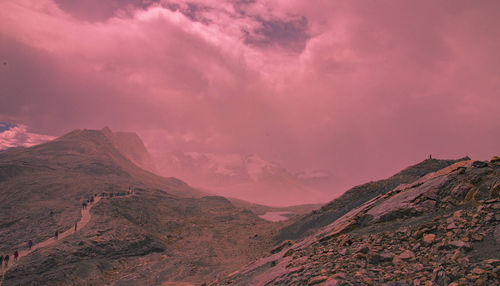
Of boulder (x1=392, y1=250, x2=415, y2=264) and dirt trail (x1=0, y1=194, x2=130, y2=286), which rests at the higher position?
boulder (x1=392, y1=250, x2=415, y2=264)

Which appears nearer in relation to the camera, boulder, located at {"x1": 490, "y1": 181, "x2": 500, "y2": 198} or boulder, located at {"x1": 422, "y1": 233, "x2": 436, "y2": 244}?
boulder, located at {"x1": 422, "y1": 233, "x2": 436, "y2": 244}

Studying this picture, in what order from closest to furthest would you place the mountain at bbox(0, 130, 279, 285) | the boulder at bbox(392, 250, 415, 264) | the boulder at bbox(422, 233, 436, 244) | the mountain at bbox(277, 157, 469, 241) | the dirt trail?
the boulder at bbox(392, 250, 415, 264) < the boulder at bbox(422, 233, 436, 244) < the dirt trail < the mountain at bbox(0, 130, 279, 285) < the mountain at bbox(277, 157, 469, 241)

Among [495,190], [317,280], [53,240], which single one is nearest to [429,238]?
[495,190]

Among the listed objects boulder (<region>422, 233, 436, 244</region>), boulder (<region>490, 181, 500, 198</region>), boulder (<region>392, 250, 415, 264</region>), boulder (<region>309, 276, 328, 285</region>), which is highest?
boulder (<region>490, 181, 500, 198</region>)

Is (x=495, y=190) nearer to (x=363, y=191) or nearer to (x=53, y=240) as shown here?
(x=363, y=191)

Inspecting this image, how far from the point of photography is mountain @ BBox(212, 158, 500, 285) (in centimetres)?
927

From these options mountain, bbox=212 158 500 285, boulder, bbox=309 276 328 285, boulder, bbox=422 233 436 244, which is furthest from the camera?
boulder, bbox=422 233 436 244

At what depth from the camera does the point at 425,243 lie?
11.4 m

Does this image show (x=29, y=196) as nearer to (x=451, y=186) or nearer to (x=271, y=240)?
(x=271, y=240)

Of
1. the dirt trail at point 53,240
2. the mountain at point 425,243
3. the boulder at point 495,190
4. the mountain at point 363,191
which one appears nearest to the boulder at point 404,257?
the mountain at point 425,243

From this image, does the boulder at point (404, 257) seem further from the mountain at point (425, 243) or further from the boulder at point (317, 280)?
the boulder at point (317, 280)

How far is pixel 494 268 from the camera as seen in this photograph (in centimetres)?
824

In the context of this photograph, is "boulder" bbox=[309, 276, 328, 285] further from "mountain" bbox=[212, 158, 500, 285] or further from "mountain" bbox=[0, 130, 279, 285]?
"mountain" bbox=[0, 130, 279, 285]

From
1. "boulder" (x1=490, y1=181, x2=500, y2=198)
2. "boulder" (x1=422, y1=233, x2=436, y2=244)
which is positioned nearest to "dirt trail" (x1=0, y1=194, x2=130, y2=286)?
"boulder" (x1=422, y1=233, x2=436, y2=244)
